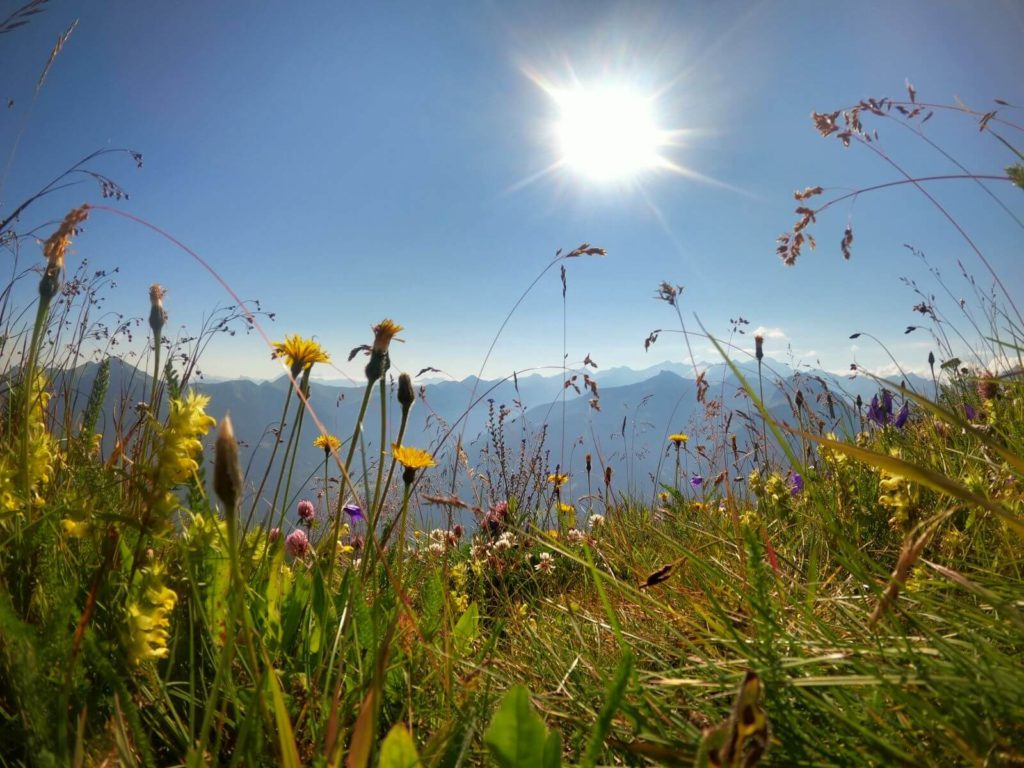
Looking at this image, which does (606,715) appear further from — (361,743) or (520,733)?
(361,743)

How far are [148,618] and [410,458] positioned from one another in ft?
2.28

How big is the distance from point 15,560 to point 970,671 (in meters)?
1.49

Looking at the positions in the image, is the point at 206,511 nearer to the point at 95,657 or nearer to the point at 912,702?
the point at 95,657

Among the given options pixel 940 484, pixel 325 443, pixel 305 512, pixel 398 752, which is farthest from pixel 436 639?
pixel 305 512

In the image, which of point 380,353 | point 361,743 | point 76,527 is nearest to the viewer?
point 361,743

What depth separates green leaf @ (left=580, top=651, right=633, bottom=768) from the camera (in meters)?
0.66

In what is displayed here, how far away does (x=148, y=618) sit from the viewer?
0.79 m

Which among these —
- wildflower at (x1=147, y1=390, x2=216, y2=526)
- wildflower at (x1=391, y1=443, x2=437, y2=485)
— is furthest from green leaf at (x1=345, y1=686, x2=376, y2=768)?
wildflower at (x1=391, y1=443, x2=437, y2=485)

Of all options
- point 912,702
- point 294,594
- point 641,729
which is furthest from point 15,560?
point 912,702

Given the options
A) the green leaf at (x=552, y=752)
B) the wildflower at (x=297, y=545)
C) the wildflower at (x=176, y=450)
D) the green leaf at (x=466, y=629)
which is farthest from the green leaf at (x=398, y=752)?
the wildflower at (x=297, y=545)

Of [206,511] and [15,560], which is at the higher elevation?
[206,511]

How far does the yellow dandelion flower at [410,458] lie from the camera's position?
4.38ft

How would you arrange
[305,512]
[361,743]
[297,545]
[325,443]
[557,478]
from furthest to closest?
[557,478] < [305,512] < [297,545] < [325,443] < [361,743]

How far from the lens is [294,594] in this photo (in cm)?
125
